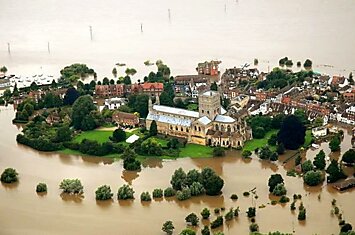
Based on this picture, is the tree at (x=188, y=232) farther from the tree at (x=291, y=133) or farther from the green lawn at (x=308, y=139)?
the green lawn at (x=308, y=139)

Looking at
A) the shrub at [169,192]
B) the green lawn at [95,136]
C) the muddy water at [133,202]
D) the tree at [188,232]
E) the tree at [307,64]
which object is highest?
the tree at [307,64]

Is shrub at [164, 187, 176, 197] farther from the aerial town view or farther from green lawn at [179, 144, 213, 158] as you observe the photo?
green lawn at [179, 144, 213, 158]

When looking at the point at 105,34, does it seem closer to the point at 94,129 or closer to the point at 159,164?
the point at 94,129

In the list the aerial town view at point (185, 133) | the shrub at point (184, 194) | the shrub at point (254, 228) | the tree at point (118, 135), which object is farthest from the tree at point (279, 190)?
the tree at point (118, 135)

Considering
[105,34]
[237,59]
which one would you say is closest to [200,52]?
[237,59]

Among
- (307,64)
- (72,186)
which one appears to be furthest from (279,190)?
(307,64)

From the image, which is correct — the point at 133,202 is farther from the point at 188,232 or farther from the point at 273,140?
the point at 273,140

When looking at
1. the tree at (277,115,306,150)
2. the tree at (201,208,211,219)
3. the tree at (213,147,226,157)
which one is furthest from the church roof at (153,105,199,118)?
the tree at (201,208,211,219)
